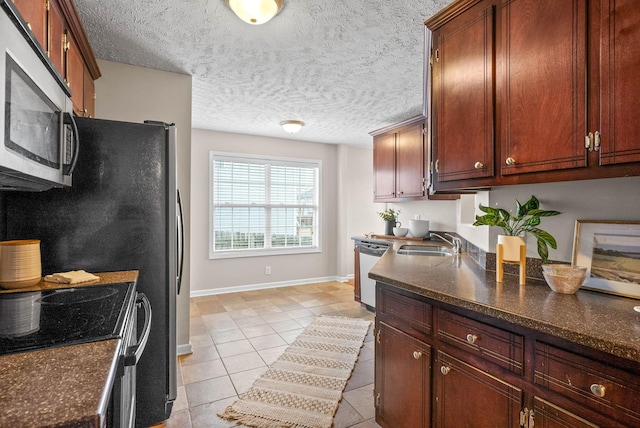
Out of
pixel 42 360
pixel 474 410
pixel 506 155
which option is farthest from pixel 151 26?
pixel 474 410

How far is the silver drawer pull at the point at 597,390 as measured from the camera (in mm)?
918

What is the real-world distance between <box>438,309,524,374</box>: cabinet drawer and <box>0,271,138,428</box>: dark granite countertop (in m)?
1.22

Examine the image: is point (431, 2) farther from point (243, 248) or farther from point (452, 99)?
point (243, 248)

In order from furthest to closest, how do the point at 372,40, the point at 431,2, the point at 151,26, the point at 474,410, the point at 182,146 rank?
the point at 182,146 < the point at 372,40 < the point at 151,26 < the point at 431,2 < the point at 474,410

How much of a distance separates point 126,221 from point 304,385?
1654mm

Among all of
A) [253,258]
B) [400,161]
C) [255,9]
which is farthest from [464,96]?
[253,258]

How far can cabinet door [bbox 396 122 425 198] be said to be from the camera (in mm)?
3920

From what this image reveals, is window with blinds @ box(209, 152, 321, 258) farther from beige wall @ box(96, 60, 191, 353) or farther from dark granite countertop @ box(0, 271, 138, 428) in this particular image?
dark granite countertop @ box(0, 271, 138, 428)

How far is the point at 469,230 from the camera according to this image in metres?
2.66

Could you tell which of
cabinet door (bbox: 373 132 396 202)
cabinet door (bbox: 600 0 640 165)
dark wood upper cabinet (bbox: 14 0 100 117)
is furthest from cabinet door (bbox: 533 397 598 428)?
cabinet door (bbox: 373 132 396 202)

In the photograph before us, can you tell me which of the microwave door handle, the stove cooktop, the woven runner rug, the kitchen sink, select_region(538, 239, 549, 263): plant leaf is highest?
the microwave door handle

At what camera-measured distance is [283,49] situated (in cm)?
243

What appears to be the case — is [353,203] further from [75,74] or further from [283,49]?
[75,74]

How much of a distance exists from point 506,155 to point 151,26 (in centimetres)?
229
